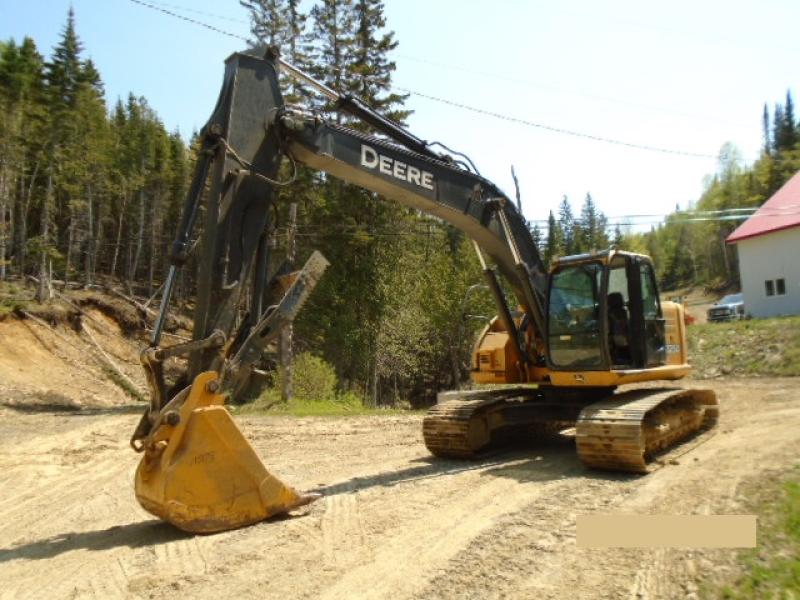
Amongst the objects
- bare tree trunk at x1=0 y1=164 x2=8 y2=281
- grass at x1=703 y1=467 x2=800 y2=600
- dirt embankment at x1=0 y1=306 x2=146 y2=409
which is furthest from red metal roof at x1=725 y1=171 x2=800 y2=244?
bare tree trunk at x1=0 y1=164 x2=8 y2=281

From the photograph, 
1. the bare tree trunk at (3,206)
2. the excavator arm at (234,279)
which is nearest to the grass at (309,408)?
the excavator arm at (234,279)

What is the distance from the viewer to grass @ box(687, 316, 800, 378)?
1777cm

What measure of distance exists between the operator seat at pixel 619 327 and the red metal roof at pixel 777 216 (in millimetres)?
22023

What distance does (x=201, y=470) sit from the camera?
514 centimetres

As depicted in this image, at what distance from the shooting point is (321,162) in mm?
6629

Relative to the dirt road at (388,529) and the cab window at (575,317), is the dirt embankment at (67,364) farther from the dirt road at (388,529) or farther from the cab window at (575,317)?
the cab window at (575,317)

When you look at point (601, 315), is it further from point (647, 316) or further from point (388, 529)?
point (388, 529)

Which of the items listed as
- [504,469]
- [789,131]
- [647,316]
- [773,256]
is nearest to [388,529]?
[504,469]

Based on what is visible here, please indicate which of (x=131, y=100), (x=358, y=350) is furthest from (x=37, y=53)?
(x=358, y=350)

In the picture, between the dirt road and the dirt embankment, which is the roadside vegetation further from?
the dirt road

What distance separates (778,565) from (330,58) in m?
22.9

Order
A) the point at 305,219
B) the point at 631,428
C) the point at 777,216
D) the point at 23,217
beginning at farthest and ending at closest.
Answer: the point at 23,217
the point at 777,216
the point at 305,219
the point at 631,428

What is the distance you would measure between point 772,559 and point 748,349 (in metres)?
16.9

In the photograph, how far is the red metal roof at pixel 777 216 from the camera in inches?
1057
